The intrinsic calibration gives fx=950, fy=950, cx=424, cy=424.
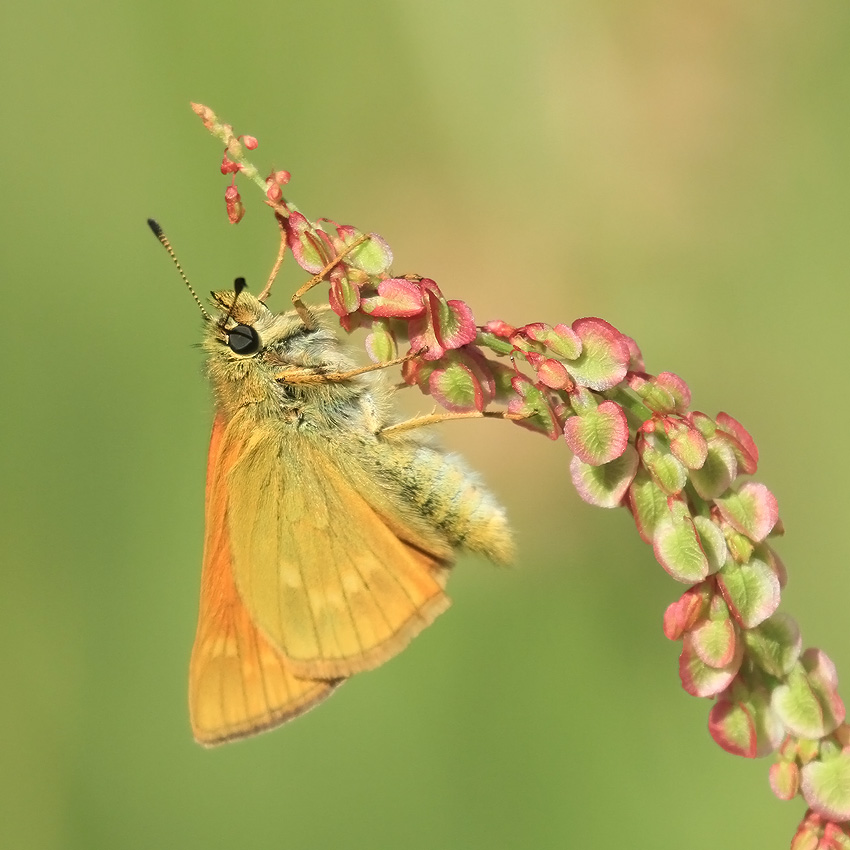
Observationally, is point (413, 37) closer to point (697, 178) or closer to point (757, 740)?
point (697, 178)

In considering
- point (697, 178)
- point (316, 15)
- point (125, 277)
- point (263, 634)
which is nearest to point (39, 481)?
point (125, 277)

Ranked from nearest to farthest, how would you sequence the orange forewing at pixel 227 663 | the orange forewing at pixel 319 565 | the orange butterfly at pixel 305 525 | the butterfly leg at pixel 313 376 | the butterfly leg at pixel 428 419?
the butterfly leg at pixel 428 419 → the butterfly leg at pixel 313 376 → the orange butterfly at pixel 305 525 → the orange forewing at pixel 319 565 → the orange forewing at pixel 227 663

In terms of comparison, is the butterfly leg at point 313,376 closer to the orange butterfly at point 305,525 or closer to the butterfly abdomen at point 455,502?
the orange butterfly at point 305,525

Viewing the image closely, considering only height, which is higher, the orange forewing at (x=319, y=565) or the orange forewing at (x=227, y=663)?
the orange forewing at (x=319, y=565)

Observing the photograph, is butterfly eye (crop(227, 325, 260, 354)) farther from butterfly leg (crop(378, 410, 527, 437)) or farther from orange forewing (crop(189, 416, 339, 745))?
butterfly leg (crop(378, 410, 527, 437))

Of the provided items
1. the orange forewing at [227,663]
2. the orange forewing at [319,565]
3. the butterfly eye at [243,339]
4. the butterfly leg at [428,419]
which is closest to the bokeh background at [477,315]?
the orange forewing at [227,663]

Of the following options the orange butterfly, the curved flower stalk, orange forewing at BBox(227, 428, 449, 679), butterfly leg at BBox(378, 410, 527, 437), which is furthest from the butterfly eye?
the curved flower stalk
